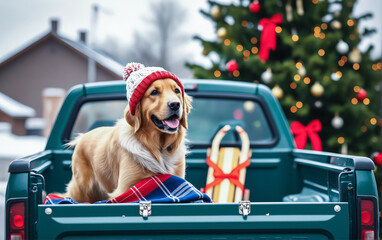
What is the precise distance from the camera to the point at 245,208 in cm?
224

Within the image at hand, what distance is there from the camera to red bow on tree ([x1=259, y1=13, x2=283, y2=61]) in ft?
26.7

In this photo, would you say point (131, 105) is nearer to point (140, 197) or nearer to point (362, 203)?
point (140, 197)

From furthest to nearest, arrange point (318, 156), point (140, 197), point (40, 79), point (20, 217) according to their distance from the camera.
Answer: point (40, 79) → point (318, 156) → point (140, 197) → point (20, 217)

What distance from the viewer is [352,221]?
2.39 meters

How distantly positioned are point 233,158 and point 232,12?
A: 5389mm

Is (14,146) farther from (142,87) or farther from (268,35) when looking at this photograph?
(142,87)

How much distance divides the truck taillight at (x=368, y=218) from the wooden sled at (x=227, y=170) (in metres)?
1.37

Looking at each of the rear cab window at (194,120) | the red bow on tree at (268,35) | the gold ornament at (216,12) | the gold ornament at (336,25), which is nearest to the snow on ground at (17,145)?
the gold ornament at (216,12)

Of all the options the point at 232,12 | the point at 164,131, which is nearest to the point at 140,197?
the point at 164,131

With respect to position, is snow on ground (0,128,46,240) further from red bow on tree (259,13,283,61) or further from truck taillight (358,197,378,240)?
truck taillight (358,197,378,240)

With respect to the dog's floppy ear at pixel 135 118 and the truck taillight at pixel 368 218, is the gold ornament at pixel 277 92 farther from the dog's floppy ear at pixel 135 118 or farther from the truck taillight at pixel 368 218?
the truck taillight at pixel 368 218

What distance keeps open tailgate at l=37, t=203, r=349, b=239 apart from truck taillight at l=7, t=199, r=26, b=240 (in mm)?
101

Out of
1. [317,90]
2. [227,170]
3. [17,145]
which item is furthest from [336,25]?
[17,145]

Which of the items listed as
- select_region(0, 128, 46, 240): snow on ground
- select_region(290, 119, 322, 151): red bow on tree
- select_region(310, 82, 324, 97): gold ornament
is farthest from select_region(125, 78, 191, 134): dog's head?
select_region(0, 128, 46, 240): snow on ground
